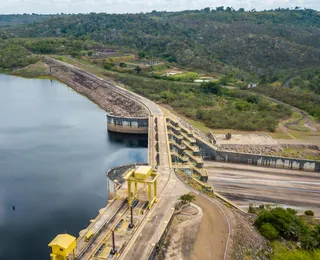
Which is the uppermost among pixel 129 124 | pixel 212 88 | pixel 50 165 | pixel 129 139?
pixel 212 88

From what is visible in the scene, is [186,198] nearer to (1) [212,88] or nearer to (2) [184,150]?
(2) [184,150]

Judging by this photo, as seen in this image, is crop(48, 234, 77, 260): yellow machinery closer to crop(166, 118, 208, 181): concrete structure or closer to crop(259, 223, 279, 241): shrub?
crop(259, 223, 279, 241): shrub

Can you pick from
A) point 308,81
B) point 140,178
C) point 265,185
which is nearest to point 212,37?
point 308,81

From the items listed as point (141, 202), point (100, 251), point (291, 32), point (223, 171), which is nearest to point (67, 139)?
point (223, 171)

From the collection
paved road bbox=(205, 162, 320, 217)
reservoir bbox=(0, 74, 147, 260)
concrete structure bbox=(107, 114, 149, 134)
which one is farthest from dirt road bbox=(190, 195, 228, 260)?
concrete structure bbox=(107, 114, 149, 134)

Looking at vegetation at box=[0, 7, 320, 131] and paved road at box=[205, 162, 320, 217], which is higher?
vegetation at box=[0, 7, 320, 131]

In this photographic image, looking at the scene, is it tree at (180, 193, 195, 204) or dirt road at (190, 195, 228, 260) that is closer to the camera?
dirt road at (190, 195, 228, 260)

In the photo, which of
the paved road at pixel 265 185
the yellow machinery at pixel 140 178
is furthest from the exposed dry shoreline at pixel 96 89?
the yellow machinery at pixel 140 178

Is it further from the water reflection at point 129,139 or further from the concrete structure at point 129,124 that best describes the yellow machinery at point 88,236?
the concrete structure at point 129,124
